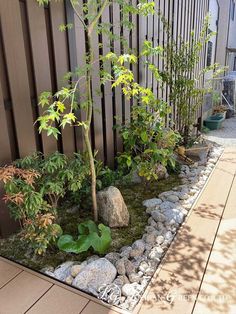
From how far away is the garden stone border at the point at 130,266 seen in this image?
5.51ft

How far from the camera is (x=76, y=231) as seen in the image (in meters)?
2.33

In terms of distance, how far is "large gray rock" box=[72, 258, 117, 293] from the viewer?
1.72 metres

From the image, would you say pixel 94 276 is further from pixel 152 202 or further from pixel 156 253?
pixel 152 202

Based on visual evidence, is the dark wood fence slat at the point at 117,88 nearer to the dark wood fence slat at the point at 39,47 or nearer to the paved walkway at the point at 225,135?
the dark wood fence slat at the point at 39,47

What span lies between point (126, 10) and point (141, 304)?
205cm

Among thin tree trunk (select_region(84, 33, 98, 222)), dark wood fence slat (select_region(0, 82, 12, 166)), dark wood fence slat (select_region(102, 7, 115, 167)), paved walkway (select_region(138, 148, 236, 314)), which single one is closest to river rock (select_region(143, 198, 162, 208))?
paved walkway (select_region(138, 148, 236, 314))

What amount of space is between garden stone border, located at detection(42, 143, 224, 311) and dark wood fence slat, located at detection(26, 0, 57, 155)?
3.84ft

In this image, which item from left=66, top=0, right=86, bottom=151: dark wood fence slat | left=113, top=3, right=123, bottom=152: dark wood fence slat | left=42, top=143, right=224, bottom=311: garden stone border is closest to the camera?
left=42, top=143, right=224, bottom=311: garden stone border

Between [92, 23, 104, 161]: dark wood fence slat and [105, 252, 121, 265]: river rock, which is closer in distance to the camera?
[105, 252, 121, 265]: river rock

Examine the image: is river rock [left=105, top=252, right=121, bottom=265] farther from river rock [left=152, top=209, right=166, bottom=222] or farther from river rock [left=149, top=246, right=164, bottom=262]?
river rock [left=152, top=209, right=166, bottom=222]

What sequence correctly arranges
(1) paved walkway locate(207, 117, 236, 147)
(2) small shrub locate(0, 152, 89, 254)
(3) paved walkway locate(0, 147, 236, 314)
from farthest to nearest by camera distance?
1. (1) paved walkway locate(207, 117, 236, 147)
2. (2) small shrub locate(0, 152, 89, 254)
3. (3) paved walkway locate(0, 147, 236, 314)

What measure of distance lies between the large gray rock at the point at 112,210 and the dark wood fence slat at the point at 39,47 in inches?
30.5

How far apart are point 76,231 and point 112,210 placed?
367 mm

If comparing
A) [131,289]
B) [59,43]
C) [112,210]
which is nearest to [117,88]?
[59,43]
